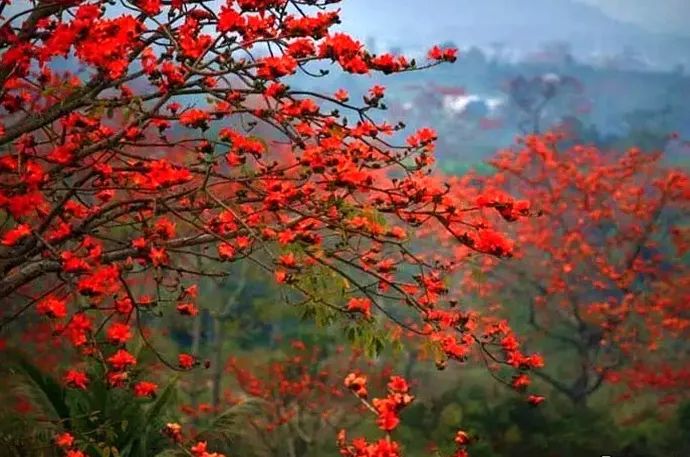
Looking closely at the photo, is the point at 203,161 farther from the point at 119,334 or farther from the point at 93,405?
the point at 93,405

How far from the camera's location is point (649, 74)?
34.8m

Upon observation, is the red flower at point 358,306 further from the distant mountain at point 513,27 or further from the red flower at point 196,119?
the distant mountain at point 513,27

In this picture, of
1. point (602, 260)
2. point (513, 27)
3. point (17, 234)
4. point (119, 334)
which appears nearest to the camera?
point (17, 234)

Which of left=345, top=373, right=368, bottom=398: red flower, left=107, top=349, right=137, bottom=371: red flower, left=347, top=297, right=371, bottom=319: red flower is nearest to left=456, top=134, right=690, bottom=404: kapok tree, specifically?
left=347, top=297, right=371, bottom=319: red flower

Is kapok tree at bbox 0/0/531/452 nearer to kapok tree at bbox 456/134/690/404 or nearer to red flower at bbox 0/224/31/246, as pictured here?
red flower at bbox 0/224/31/246

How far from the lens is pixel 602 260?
10.0 m

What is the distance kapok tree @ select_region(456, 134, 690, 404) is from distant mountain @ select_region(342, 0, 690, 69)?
1052 inches

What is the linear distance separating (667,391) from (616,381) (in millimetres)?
793

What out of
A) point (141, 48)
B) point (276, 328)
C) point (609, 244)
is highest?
point (141, 48)

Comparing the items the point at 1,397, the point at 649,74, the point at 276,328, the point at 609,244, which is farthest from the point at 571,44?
the point at 1,397

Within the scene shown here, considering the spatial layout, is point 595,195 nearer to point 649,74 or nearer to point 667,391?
point 667,391

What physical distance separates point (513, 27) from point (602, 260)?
42.2 m

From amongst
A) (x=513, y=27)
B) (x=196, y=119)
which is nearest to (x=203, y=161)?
(x=196, y=119)

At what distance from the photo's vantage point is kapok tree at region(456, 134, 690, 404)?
9.84m
